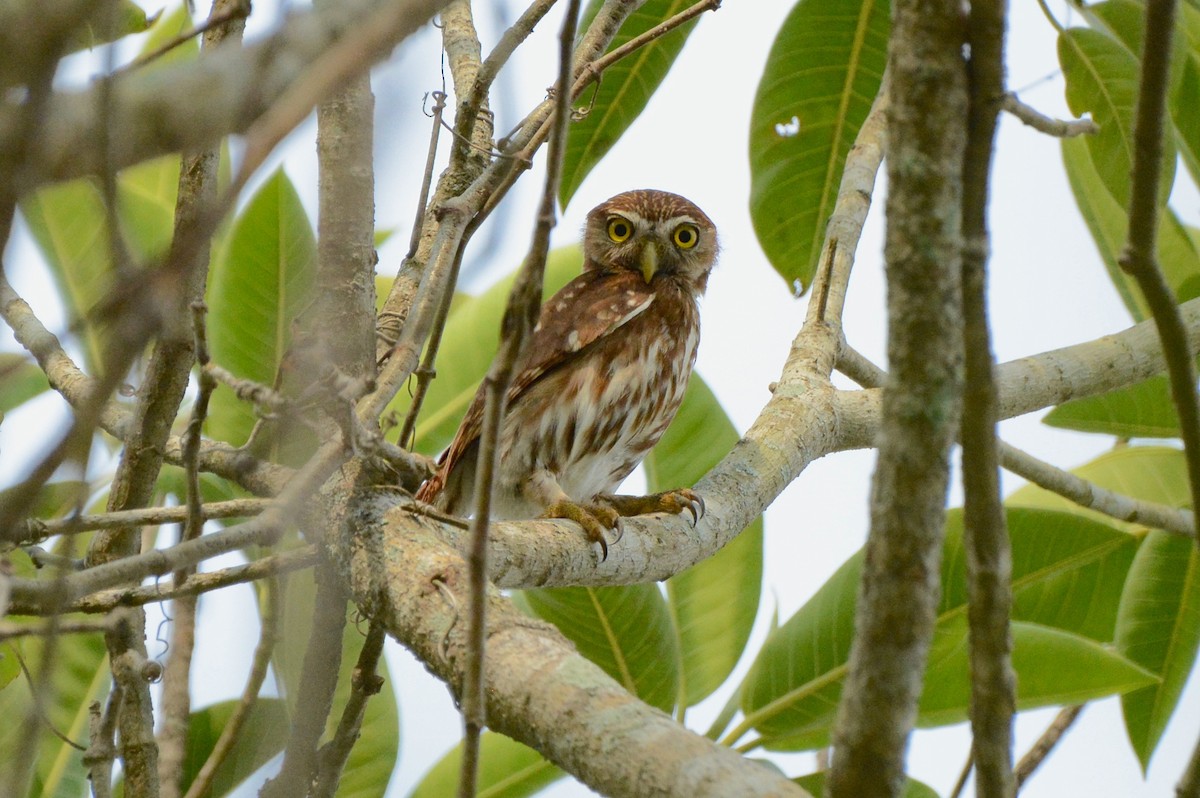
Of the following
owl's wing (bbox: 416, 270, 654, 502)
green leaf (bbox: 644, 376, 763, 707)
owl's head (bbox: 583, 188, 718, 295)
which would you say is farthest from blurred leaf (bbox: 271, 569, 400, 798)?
owl's head (bbox: 583, 188, 718, 295)

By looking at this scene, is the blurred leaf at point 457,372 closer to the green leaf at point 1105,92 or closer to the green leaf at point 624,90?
the green leaf at point 624,90

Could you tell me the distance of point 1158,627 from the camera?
382 centimetres

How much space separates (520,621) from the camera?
2008 millimetres

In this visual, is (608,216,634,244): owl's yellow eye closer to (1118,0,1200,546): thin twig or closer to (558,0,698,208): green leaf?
(558,0,698,208): green leaf

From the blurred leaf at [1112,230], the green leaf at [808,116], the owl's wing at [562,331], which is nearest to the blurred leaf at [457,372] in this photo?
the owl's wing at [562,331]

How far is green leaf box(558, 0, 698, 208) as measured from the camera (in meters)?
4.04

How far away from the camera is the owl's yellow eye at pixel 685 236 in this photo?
4.83m

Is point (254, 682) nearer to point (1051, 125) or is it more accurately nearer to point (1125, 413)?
point (1051, 125)

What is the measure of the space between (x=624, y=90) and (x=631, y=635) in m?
1.79

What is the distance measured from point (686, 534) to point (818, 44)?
2.04 m

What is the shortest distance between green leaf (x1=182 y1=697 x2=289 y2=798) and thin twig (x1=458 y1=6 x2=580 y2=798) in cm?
82

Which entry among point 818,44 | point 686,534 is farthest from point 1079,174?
point 686,534

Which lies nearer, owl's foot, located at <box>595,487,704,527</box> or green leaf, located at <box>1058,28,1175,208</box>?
owl's foot, located at <box>595,487,704,527</box>

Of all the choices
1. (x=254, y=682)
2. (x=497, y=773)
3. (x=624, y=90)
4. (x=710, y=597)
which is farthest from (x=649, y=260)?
(x=254, y=682)
